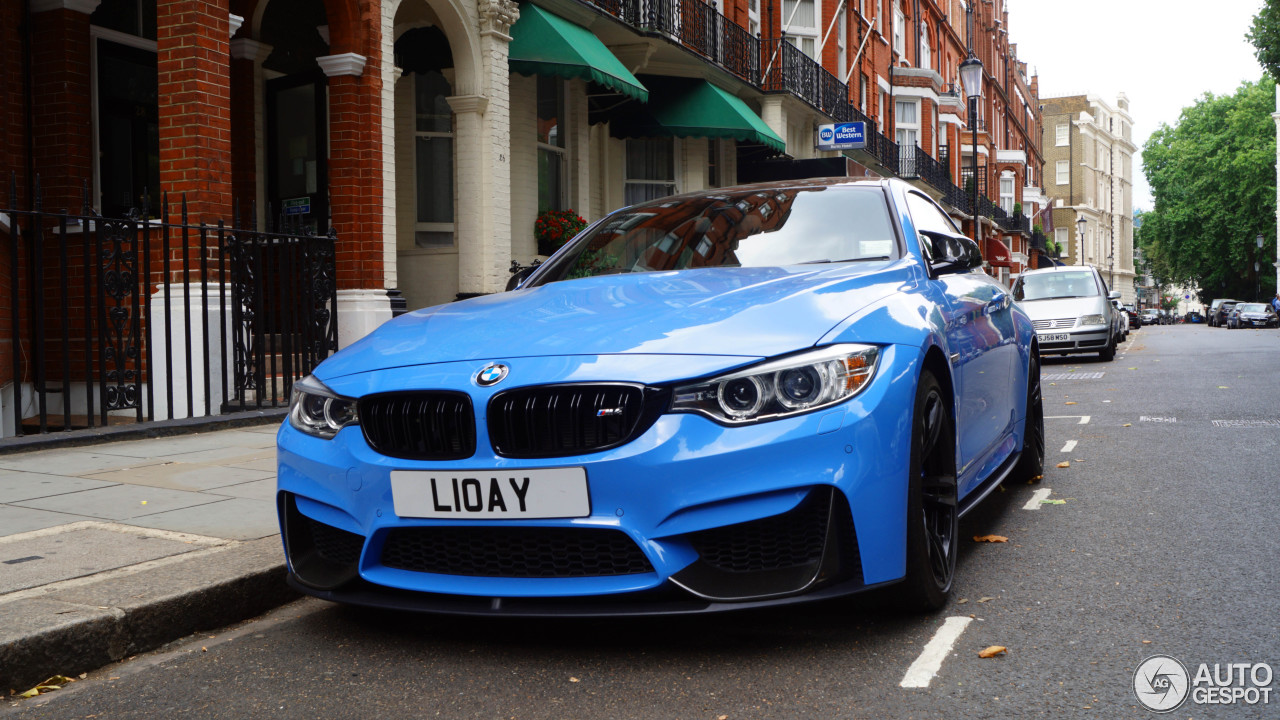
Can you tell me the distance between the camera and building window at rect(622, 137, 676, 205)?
19406 millimetres

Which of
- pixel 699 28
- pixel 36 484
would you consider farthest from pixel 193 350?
pixel 699 28

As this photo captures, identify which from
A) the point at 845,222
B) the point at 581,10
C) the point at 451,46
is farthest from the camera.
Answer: the point at 581,10

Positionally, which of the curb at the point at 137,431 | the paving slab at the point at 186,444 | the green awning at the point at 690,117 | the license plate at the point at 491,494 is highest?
the green awning at the point at 690,117

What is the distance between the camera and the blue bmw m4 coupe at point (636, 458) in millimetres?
3020

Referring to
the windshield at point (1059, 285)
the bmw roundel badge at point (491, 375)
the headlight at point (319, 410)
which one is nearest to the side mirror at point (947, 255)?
the bmw roundel badge at point (491, 375)

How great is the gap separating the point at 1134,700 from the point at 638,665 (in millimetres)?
1305

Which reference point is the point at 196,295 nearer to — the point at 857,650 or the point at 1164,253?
the point at 857,650

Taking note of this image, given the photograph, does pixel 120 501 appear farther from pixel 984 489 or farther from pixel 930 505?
pixel 984 489

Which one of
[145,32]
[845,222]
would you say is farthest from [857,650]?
[145,32]

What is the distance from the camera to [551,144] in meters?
16.4

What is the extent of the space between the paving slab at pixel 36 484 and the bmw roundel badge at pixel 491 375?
3.32m

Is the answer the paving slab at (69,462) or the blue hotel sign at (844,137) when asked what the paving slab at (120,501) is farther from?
the blue hotel sign at (844,137)

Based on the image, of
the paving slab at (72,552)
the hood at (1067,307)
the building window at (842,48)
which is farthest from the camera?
the building window at (842,48)

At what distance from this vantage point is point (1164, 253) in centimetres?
8356
